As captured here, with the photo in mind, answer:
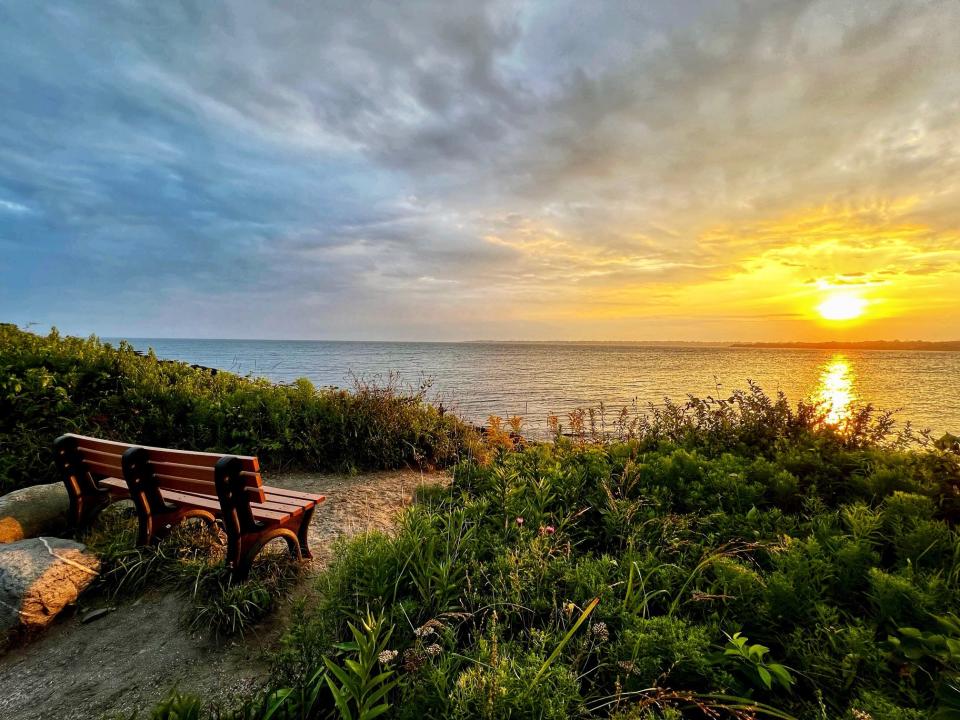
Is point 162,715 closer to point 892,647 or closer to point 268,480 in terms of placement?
point 892,647

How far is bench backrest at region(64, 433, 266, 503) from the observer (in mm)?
3840

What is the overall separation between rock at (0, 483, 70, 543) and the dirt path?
171cm

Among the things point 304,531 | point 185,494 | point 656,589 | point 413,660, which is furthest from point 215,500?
point 656,589

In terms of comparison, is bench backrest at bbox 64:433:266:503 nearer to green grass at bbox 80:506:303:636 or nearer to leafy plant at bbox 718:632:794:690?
green grass at bbox 80:506:303:636

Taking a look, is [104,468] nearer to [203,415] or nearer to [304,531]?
[304,531]

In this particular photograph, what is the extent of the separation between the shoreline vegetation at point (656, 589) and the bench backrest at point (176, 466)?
74cm

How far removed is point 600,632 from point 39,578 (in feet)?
14.9

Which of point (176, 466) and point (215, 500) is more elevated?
point (176, 466)

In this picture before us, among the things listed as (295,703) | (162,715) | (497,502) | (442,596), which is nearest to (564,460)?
(497,502)

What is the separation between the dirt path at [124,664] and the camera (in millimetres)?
3049

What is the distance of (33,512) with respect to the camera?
5.02 metres

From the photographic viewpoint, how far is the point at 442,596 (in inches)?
124

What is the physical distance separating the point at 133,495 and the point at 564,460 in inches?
180

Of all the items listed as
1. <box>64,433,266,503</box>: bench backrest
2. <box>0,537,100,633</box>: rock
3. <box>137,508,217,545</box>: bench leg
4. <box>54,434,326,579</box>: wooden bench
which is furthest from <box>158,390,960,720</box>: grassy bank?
<box>0,537,100,633</box>: rock
